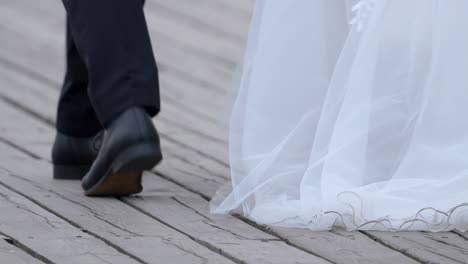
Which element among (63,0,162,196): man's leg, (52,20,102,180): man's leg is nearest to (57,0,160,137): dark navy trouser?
(63,0,162,196): man's leg

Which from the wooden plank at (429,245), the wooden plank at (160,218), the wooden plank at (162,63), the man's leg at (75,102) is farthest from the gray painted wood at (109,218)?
the wooden plank at (162,63)

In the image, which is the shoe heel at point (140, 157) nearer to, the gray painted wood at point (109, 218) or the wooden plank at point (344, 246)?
the gray painted wood at point (109, 218)

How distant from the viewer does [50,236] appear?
70.7 inches

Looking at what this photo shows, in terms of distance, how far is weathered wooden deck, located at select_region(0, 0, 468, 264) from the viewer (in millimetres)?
1722

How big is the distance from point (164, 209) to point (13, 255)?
0.42 meters

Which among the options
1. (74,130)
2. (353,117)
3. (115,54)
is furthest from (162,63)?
(353,117)

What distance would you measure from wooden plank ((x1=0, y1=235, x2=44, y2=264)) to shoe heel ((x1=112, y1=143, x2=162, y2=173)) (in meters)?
0.29

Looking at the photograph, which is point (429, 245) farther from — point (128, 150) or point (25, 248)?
point (25, 248)

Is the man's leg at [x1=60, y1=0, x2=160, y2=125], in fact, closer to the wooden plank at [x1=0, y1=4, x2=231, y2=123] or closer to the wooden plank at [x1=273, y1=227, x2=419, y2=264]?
the wooden plank at [x1=273, y1=227, x2=419, y2=264]

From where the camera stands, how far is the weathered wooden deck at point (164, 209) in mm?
1722

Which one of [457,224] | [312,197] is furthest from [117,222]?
[457,224]

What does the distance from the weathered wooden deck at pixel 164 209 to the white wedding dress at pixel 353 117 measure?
0.06 metres

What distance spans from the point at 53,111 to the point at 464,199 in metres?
1.50

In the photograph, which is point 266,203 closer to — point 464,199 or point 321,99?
point 321,99
